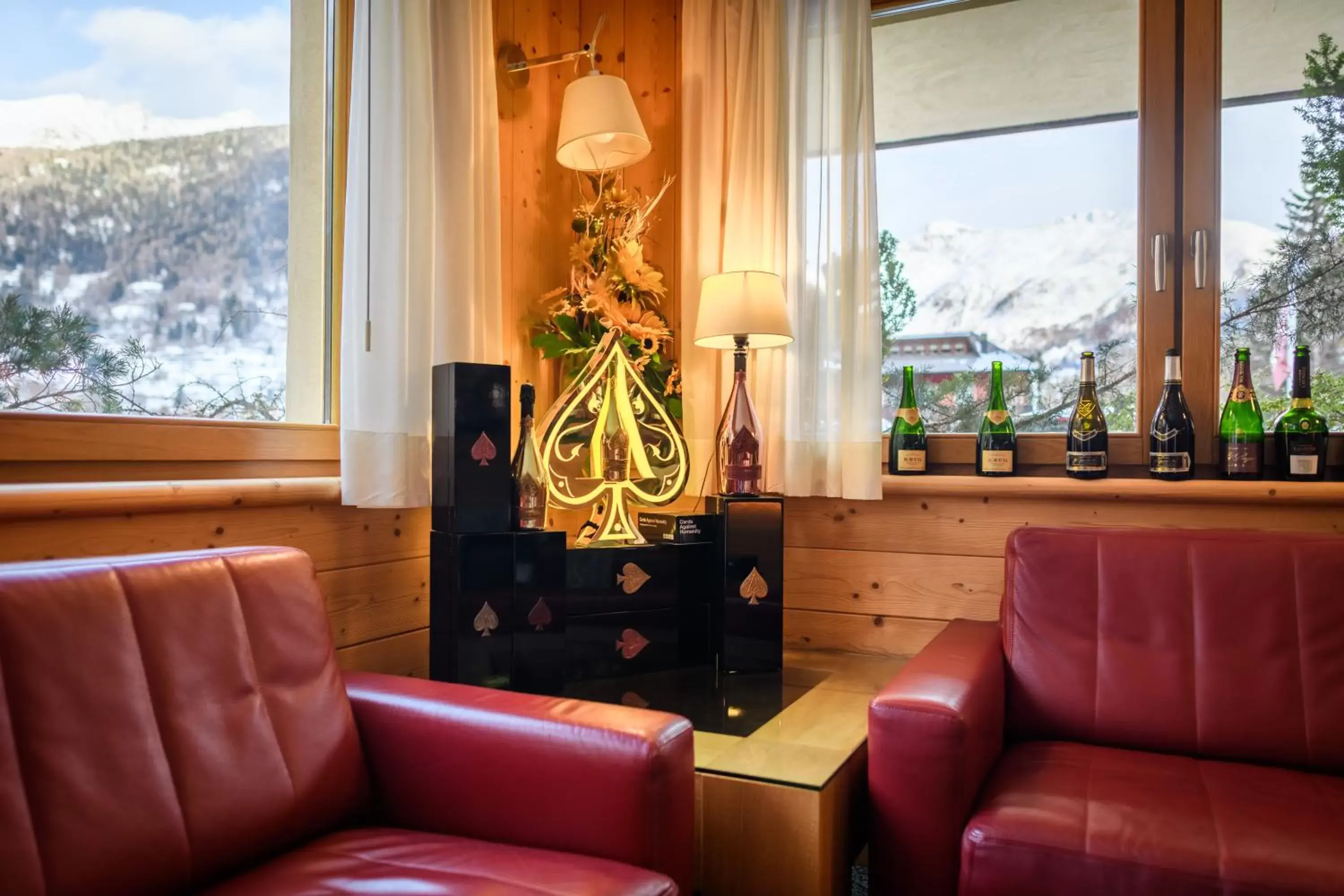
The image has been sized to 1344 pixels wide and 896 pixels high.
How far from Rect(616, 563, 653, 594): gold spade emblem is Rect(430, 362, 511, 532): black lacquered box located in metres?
0.34

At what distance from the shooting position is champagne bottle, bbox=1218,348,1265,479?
6.76 ft

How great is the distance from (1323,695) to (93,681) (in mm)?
2009

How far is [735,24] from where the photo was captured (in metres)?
2.52

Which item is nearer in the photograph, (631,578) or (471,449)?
(471,449)

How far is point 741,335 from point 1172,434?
1.05 meters

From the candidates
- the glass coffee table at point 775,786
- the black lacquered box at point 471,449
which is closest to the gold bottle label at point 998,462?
the glass coffee table at point 775,786

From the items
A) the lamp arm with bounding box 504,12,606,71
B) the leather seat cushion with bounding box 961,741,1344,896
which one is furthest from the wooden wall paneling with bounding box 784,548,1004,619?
the lamp arm with bounding box 504,12,606,71

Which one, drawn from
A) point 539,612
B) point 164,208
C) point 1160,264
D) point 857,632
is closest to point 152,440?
point 164,208

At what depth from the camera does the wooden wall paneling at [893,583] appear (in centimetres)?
230

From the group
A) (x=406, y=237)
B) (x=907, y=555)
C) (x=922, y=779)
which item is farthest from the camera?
(x=907, y=555)

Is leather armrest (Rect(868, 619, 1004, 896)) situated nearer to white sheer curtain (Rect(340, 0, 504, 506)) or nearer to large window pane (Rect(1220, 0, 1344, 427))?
white sheer curtain (Rect(340, 0, 504, 506))

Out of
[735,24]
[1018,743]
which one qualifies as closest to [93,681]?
[1018,743]

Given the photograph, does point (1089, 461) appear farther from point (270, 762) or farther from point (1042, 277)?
point (270, 762)

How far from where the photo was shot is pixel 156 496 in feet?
4.96
